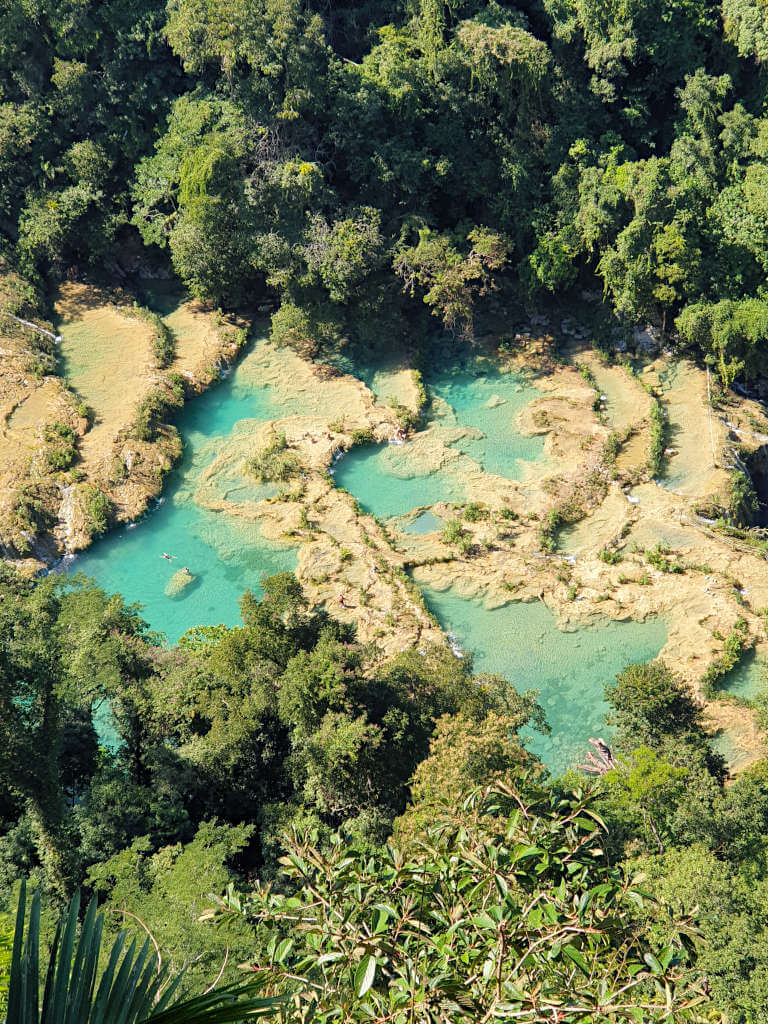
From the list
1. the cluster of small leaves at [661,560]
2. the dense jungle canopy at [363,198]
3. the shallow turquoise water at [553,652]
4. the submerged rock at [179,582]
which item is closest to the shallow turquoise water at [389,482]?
the shallow turquoise water at [553,652]

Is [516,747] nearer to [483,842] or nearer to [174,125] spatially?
[483,842]

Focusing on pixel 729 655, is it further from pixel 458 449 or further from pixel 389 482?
pixel 389 482

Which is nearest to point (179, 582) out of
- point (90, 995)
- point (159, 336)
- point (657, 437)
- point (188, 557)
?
point (188, 557)

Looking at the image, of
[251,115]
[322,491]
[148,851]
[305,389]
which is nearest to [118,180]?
[251,115]

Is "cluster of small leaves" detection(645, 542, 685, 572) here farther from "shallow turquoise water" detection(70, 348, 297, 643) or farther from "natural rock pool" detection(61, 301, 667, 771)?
"shallow turquoise water" detection(70, 348, 297, 643)

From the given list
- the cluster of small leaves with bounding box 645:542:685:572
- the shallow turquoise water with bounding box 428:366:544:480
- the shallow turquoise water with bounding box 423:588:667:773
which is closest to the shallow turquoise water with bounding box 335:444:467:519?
the shallow turquoise water with bounding box 428:366:544:480
